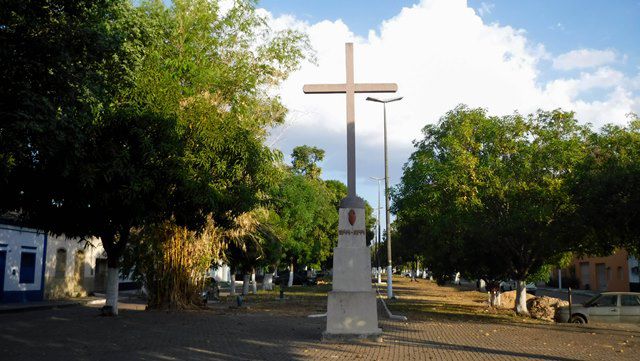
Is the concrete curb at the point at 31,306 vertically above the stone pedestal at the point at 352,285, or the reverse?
the stone pedestal at the point at 352,285

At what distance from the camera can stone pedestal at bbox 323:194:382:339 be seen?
12398mm

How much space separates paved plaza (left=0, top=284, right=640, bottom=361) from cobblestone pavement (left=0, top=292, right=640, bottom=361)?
0.06 feet

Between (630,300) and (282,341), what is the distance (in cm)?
1327

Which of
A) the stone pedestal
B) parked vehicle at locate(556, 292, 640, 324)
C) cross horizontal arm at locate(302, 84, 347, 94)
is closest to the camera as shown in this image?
the stone pedestal

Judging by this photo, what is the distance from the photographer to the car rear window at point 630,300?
18938 mm

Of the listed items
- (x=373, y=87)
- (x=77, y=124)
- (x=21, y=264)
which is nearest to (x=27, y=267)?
(x=21, y=264)

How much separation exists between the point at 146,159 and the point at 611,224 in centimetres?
1257

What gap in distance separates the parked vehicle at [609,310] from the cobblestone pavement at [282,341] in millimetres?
1040

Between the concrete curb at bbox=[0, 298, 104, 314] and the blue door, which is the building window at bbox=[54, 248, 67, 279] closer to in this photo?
the concrete curb at bbox=[0, 298, 104, 314]

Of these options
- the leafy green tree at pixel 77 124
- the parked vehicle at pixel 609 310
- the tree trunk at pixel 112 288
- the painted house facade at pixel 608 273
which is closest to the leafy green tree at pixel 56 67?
the leafy green tree at pixel 77 124

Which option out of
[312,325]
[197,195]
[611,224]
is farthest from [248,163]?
[611,224]

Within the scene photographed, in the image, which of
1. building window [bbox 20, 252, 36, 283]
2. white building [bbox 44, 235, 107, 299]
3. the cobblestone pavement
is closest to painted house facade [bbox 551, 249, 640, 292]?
the cobblestone pavement

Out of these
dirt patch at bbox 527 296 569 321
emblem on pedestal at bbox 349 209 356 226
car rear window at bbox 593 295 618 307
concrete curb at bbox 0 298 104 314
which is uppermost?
emblem on pedestal at bbox 349 209 356 226

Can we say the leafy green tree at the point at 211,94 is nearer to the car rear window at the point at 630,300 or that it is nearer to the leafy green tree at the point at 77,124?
the leafy green tree at the point at 77,124
